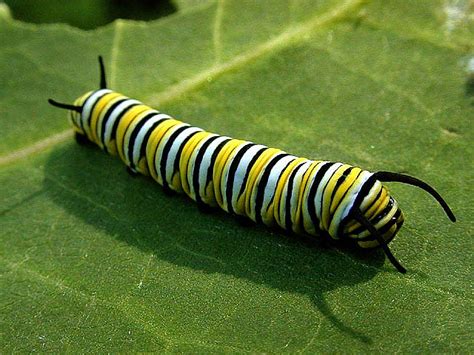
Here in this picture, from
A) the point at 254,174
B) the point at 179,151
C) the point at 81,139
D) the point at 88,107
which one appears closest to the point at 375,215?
the point at 254,174

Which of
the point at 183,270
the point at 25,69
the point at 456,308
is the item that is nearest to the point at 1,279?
the point at 183,270

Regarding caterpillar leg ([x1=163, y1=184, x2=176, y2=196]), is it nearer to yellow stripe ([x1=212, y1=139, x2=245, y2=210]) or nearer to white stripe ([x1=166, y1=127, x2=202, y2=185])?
white stripe ([x1=166, y1=127, x2=202, y2=185])

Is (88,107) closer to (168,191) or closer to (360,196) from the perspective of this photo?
(168,191)

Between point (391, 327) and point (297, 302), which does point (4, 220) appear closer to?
point (297, 302)

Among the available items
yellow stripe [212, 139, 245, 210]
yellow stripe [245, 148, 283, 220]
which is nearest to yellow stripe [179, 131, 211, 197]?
yellow stripe [212, 139, 245, 210]

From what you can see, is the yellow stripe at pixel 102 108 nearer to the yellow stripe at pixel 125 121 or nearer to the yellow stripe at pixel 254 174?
the yellow stripe at pixel 125 121
